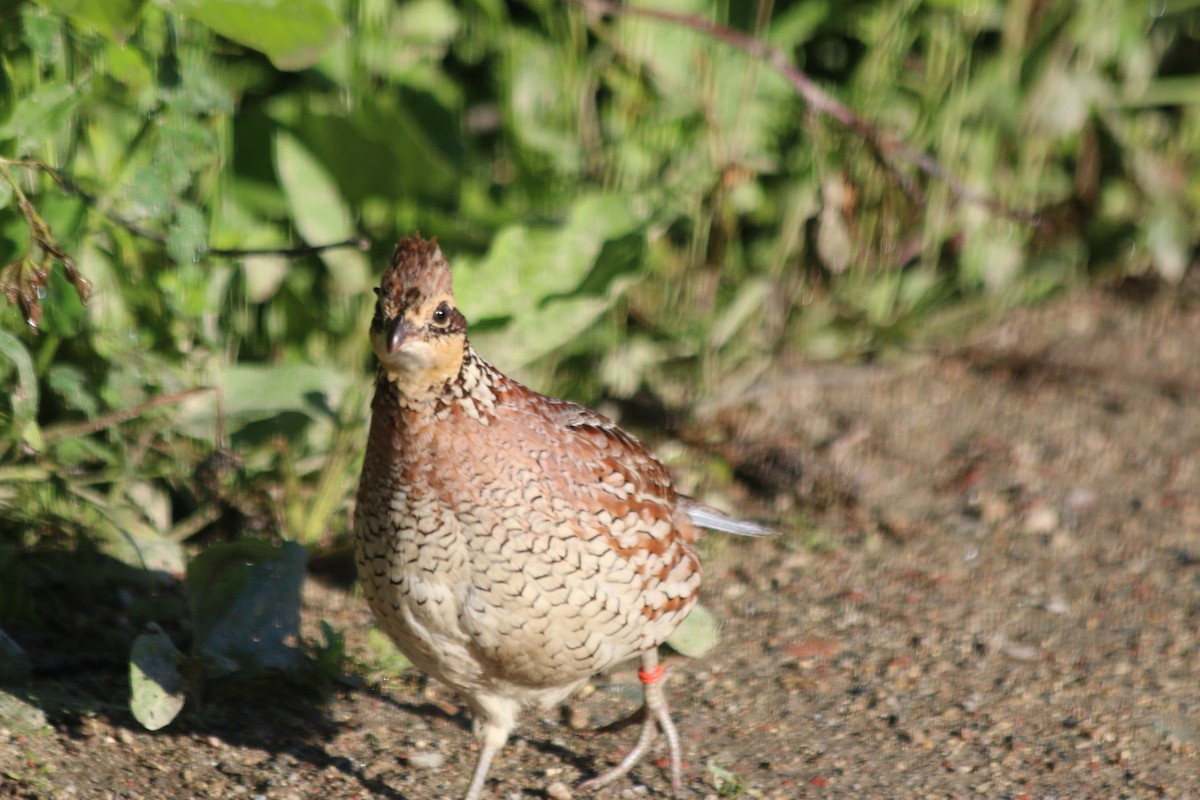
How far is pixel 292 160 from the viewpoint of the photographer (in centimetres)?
512

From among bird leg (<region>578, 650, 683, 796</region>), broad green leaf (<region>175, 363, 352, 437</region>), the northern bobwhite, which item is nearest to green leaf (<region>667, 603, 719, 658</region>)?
bird leg (<region>578, 650, 683, 796</region>)

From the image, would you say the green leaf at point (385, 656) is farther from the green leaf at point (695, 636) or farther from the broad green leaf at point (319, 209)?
the broad green leaf at point (319, 209)

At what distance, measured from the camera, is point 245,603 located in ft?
12.1

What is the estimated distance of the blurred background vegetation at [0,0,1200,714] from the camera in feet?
12.9

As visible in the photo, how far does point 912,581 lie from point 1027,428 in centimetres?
121

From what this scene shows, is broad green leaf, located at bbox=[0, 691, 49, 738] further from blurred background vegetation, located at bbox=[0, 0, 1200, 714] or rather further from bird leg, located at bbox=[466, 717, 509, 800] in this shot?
bird leg, located at bbox=[466, 717, 509, 800]

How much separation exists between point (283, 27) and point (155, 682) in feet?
5.71

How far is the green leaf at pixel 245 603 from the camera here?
368 centimetres

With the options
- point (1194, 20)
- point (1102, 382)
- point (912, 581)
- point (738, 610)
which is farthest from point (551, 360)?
point (1194, 20)

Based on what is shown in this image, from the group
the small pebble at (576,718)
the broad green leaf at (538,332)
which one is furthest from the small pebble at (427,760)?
the broad green leaf at (538,332)

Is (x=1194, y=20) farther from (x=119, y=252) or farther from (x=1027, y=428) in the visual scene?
(x=119, y=252)

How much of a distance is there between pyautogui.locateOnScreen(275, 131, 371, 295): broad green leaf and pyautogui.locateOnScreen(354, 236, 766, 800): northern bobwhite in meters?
1.98

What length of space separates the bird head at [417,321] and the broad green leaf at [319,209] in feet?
6.97

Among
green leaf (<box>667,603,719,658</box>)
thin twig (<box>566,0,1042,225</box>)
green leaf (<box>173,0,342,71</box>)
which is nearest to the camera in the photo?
green leaf (<box>173,0,342,71</box>)
